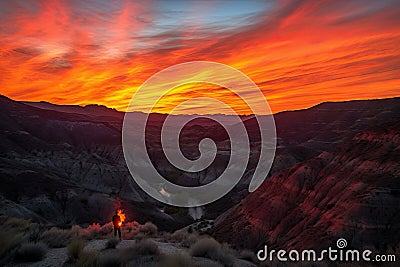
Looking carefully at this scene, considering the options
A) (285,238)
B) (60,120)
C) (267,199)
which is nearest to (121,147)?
(60,120)

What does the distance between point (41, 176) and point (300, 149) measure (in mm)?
60090

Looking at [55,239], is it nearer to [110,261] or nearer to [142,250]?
[142,250]

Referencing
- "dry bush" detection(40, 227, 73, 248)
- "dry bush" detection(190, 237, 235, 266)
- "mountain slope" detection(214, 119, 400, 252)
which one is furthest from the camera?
"mountain slope" detection(214, 119, 400, 252)

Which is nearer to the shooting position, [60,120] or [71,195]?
[71,195]

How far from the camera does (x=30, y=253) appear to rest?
8.98 m

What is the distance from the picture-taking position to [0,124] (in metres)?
87.6

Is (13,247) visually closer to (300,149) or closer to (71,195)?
(71,195)

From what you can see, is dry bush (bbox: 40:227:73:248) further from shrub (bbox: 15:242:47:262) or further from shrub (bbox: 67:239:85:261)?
shrub (bbox: 67:239:85:261)

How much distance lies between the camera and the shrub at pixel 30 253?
8.91 m

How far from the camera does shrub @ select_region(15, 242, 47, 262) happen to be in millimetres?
8906

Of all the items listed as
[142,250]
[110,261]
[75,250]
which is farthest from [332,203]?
[110,261]

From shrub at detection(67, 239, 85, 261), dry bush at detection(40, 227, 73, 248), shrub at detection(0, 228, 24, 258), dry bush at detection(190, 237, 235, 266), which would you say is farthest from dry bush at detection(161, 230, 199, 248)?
shrub at detection(0, 228, 24, 258)

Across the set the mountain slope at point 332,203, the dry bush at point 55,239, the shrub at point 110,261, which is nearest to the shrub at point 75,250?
the shrub at point 110,261

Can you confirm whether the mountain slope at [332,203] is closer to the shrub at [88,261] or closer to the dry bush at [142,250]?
the dry bush at [142,250]
